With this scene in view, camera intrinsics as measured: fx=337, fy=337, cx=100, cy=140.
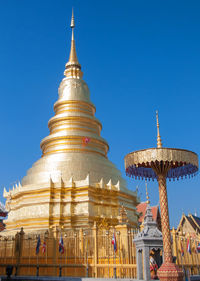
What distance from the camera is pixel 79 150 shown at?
93.5 feet

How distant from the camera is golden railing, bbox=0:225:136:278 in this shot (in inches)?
654

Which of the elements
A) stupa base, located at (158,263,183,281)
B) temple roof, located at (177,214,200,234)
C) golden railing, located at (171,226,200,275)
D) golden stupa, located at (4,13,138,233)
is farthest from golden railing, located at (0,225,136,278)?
temple roof, located at (177,214,200,234)

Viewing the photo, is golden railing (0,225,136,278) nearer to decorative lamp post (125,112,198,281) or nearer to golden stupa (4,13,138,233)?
golden stupa (4,13,138,233)

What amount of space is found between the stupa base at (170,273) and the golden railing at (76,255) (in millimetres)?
3754

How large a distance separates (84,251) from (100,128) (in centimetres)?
1606

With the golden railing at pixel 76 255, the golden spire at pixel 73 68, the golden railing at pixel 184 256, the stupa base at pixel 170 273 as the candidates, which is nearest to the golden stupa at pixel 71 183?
the golden railing at pixel 76 255

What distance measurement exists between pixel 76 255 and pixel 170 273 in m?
7.90

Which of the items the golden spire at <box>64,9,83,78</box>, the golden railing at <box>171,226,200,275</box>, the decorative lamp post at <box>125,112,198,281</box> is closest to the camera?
the decorative lamp post at <box>125,112,198,281</box>

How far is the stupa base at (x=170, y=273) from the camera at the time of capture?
38.4 ft

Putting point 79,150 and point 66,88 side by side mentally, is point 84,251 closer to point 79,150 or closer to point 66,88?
point 79,150

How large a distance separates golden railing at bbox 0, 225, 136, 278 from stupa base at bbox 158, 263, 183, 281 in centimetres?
375

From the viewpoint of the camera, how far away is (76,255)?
18.6 meters

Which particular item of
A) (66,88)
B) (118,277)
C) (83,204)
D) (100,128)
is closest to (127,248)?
(118,277)

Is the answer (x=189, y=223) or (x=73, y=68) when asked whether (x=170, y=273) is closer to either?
(x=73, y=68)
